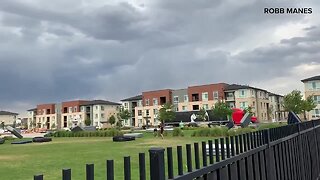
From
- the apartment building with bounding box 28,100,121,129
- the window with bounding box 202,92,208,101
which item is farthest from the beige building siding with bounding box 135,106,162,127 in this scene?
the window with bounding box 202,92,208,101

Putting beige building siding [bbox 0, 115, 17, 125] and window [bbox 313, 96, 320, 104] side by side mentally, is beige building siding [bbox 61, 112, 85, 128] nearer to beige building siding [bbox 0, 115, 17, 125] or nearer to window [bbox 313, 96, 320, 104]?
beige building siding [bbox 0, 115, 17, 125]

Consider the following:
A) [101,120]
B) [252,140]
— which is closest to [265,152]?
[252,140]

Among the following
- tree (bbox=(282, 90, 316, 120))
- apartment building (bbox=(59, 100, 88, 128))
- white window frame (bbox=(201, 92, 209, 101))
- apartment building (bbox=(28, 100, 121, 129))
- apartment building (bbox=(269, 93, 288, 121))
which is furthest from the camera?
apartment building (bbox=(59, 100, 88, 128))

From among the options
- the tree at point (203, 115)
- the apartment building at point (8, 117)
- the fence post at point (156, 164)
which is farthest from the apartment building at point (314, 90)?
the apartment building at point (8, 117)

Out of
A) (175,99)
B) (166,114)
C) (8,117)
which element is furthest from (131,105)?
(8,117)

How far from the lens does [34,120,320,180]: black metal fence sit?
2.18 meters

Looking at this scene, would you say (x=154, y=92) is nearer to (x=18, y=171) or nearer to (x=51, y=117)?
(x=51, y=117)

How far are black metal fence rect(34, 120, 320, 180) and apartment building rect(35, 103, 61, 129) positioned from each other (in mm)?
132900

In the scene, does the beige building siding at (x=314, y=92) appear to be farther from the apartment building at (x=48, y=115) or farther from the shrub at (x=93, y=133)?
the apartment building at (x=48, y=115)

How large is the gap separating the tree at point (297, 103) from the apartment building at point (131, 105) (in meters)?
52.3

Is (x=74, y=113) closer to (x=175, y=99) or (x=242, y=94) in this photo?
(x=175, y=99)

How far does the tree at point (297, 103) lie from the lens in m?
69.5

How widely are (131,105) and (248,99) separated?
140 feet

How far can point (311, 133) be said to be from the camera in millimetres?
7816
